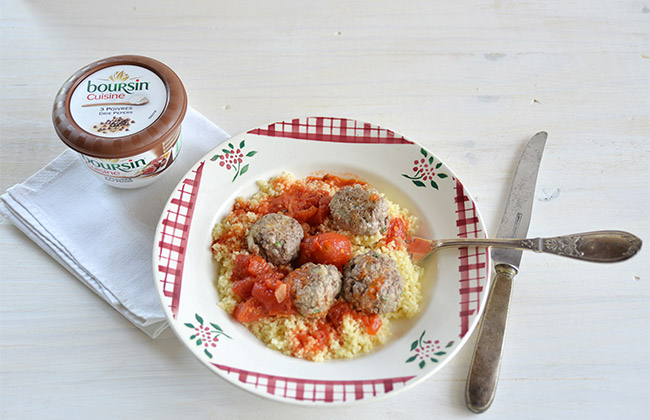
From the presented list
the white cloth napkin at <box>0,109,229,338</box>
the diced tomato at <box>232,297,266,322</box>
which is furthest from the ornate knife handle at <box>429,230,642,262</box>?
the white cloth napkin at <box>0,109,229,338</box>

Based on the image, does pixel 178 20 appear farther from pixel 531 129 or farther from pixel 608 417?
pixel 608 417

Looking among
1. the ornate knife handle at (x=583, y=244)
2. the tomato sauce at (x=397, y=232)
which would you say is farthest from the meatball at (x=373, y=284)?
the ornate knife handle at (x=583, y=244)

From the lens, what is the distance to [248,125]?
369 cm

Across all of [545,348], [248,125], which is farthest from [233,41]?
A: [545,348]

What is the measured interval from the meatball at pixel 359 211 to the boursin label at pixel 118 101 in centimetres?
106

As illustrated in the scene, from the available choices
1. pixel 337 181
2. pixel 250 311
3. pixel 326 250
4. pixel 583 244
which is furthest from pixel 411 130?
pixel 250 311

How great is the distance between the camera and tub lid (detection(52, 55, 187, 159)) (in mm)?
2857

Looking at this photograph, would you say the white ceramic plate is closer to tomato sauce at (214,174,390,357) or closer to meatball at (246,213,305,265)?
tomato sauce at (214,174,390,357)

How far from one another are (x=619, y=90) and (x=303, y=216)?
2507 millimetres

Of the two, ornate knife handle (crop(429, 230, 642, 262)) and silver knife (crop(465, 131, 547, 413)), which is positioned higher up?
ornate knife handle (crop(429, 230, 642, 262))

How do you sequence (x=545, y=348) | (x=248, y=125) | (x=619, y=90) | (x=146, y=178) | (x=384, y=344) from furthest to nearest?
(x=619, y=90) → (x=248, y=125) → (x=146, y=178) → (x=545, y=348) → (x=384, y=344)

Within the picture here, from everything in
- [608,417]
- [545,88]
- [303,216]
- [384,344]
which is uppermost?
[545,88]

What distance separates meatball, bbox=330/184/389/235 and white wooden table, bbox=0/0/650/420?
2.53 ft

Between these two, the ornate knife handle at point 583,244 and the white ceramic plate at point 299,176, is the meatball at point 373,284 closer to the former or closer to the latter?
the white ceramic plate at point 299,176
